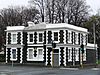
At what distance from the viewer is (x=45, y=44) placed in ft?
197

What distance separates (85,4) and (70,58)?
30981 millimetres

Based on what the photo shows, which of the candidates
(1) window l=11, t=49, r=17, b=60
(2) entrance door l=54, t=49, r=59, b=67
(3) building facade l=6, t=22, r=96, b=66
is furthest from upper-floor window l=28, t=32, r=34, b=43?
(2) entrance door l=54, t=49, r=59, b=67

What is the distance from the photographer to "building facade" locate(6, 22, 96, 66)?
190ft

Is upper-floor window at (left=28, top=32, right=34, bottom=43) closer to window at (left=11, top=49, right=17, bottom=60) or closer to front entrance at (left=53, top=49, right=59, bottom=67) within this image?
window at (left=11, top=49, right=17, bottom=60)

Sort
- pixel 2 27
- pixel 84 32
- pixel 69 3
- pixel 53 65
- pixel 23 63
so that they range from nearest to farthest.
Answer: pixel 53 65, pixel 23 63, pixel 84 32, pixel 69 3, pixel 2 27

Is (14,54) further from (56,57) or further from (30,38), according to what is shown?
(56,57)

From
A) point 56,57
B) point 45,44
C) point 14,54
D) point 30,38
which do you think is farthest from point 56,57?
point 14,54

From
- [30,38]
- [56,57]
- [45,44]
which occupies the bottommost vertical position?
[56,57]

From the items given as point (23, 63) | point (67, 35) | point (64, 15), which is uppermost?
point (64, 15)

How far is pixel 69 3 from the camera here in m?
84.8

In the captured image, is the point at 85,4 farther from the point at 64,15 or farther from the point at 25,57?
the point at 25,57

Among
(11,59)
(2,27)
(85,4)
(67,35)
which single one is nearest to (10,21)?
(2,27)

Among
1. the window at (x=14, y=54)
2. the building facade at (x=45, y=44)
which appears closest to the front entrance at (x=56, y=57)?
the building facade at (x=45, y=44)

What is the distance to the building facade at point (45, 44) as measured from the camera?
58.1 metres
